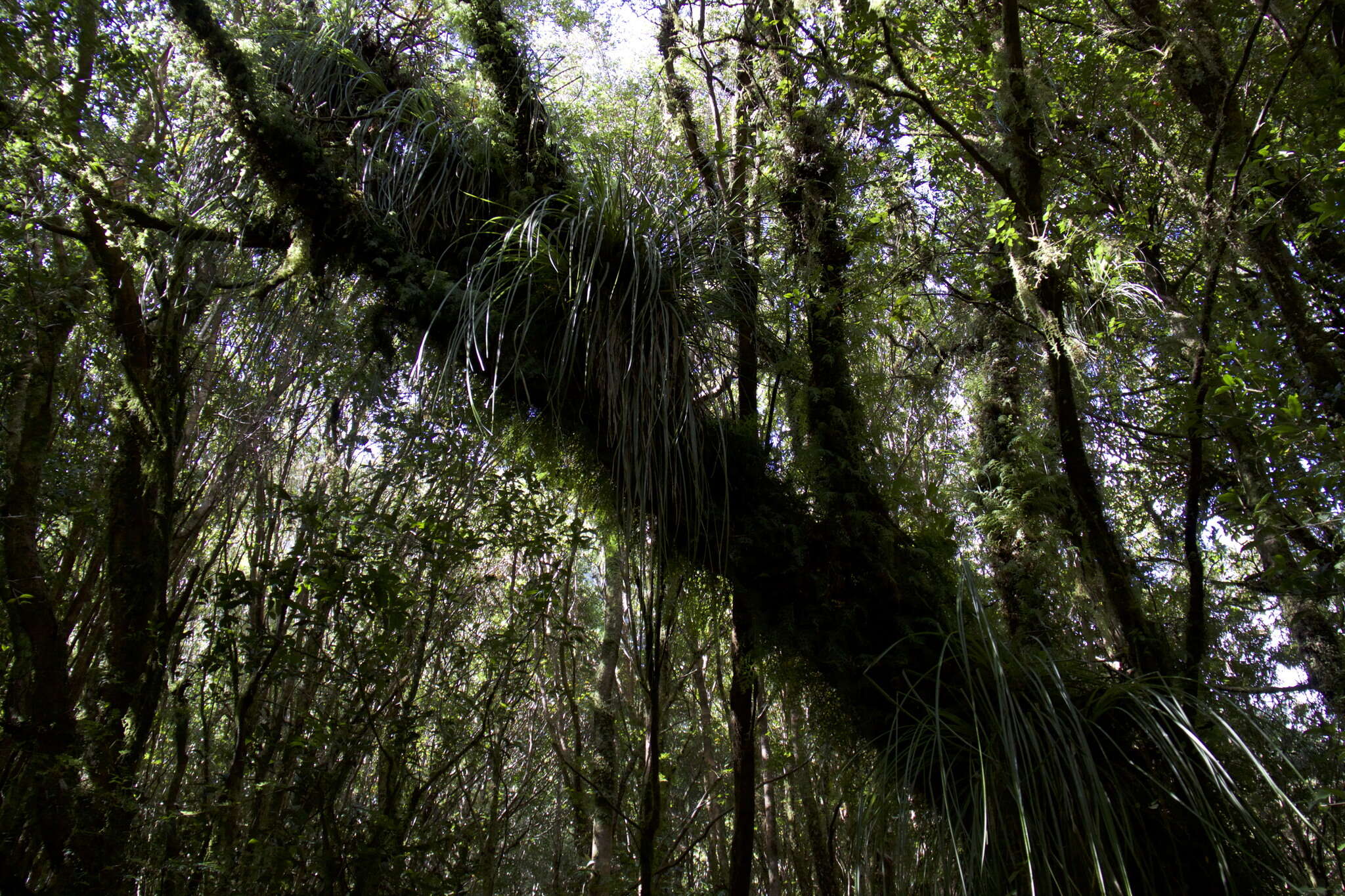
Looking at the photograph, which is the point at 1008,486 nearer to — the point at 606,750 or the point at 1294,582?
the point at 1294,582

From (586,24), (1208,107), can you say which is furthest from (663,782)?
(586,24)

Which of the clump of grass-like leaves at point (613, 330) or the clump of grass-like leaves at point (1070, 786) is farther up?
the clump of grass-like leaves at point (613, 330)

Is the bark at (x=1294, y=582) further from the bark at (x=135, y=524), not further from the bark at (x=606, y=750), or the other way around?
the bark at (x=135, y=524)

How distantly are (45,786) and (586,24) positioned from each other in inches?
246

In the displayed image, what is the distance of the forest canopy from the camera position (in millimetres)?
1891

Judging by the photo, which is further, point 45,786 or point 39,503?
point 39,503

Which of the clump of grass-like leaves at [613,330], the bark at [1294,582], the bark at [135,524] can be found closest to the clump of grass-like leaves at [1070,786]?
the bark at [1294,582]

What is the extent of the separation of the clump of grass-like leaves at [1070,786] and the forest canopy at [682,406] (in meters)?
0.01

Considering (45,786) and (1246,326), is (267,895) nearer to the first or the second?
(45,786)

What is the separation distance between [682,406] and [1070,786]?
4.46ft

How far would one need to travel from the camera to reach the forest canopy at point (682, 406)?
1.89m

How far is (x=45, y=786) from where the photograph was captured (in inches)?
91.4

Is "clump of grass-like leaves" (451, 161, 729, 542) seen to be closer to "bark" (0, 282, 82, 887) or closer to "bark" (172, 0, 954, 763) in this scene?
"bark" (172, 0, 954, 763)

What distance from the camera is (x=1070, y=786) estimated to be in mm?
1690
